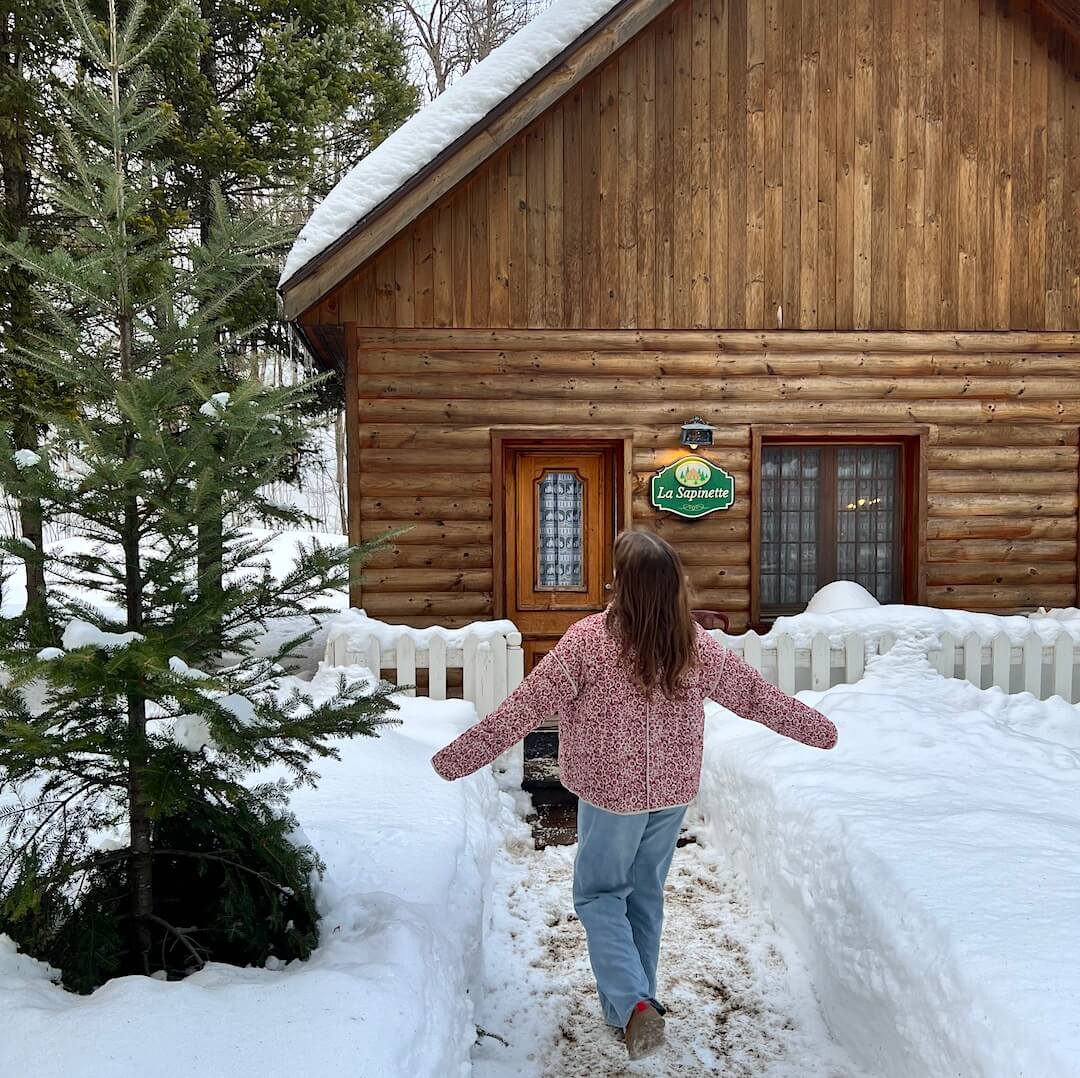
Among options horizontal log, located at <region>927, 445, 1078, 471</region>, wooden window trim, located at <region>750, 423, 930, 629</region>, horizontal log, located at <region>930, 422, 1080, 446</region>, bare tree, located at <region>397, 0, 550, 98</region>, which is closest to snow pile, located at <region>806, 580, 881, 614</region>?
wooden window trim, located at <region>750, 423, 930, 629</region>

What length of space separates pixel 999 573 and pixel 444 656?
18.4 ft

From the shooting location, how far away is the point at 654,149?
8.55 metres

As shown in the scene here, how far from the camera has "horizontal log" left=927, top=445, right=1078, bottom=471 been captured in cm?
888

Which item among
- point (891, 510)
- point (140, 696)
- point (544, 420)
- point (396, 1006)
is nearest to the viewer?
point (396, 1006)

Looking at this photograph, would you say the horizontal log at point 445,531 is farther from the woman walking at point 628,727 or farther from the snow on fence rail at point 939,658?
the woman walking at point 628,727

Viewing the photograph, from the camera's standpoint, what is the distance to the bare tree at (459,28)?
→ 19.6m

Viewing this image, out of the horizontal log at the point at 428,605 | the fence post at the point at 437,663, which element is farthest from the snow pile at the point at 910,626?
the horizontal log at the point at 428,605

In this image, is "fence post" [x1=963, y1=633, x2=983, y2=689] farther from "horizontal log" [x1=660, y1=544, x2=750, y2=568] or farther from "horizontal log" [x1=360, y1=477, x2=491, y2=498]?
"horizontal log" [x1=360, y1=477, x2=491, y2=498]

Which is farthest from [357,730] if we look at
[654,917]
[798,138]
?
[798,138]

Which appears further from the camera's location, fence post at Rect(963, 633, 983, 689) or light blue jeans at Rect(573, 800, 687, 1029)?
fence post at Rect(963, 633, 983, 689)

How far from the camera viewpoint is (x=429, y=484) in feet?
27.5

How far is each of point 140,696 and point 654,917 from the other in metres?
1.92

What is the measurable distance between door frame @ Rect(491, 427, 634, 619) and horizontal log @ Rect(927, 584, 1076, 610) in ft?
10.3

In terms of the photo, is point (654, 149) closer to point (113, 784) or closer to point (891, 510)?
point (891, 510)
